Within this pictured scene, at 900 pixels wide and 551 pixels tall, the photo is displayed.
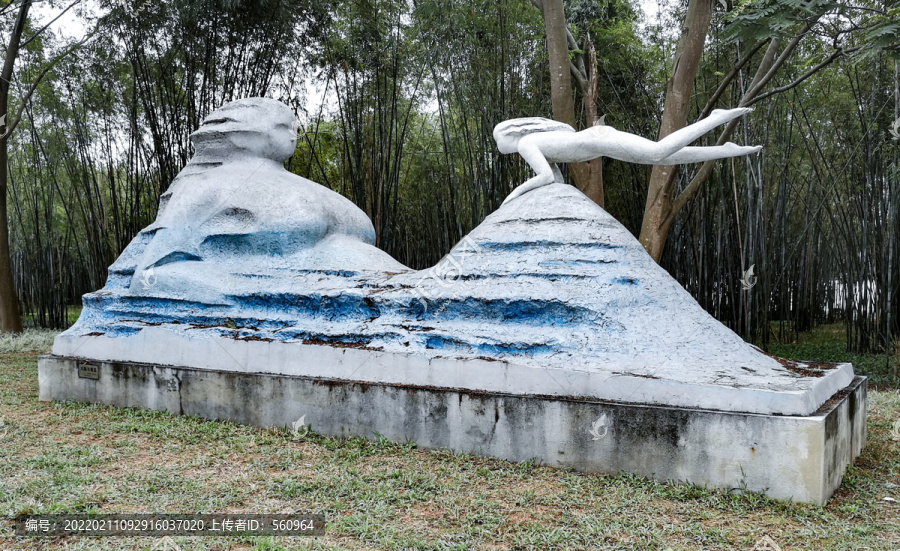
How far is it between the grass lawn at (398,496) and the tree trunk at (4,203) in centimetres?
560

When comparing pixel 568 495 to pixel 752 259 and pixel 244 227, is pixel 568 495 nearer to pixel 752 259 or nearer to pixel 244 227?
pixel 244 227

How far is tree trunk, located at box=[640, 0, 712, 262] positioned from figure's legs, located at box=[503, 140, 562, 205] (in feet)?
6.06

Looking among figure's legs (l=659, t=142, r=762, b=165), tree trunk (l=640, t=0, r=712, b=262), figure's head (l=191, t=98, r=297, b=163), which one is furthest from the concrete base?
tree trunk (l=640, t=0, r=712, b=262)

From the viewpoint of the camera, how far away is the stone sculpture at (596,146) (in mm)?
3159

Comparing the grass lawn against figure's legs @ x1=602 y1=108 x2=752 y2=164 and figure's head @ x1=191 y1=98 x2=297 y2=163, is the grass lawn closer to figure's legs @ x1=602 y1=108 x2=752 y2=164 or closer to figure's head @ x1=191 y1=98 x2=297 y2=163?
figure's legs @ x1=602 y1=108 x2=752 y2=164

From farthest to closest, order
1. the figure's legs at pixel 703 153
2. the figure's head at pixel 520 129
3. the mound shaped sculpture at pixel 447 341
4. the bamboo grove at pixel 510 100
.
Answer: the bamboo grove at pixel 510 100, the figure's head at pixel 520 129, the figure's legs at pixel 703 153, the mound shaped sculpture at pixel 447 341

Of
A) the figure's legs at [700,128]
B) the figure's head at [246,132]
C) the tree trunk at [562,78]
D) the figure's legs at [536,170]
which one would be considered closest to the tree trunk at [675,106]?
the tree trunk at [562,78]

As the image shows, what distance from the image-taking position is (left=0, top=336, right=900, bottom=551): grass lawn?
210cm

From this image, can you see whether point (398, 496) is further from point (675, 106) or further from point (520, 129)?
point (675, 106)

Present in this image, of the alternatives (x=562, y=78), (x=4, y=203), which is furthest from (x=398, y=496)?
(x=4, y=203)

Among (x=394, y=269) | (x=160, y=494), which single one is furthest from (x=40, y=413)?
(x=394, y=269)

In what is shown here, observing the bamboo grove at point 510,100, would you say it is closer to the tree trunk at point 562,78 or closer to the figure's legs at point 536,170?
the tree trunk at point 562,78

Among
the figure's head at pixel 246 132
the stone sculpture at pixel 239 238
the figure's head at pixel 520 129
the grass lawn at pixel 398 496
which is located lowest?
the grass lawn at pixel 398 496

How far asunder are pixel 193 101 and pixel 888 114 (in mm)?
6100
